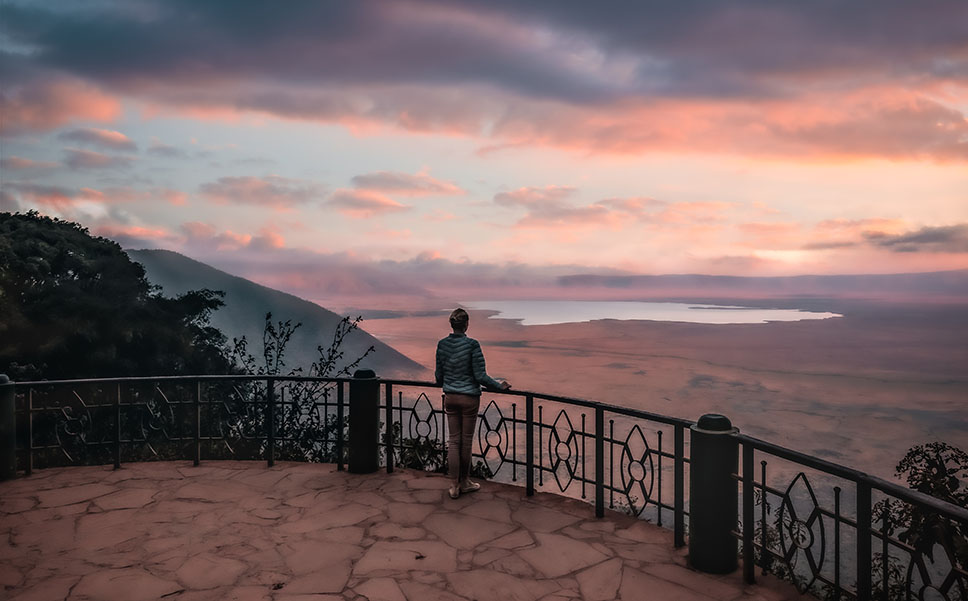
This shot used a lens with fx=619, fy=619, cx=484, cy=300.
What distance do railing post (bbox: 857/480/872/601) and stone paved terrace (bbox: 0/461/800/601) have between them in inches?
27.7

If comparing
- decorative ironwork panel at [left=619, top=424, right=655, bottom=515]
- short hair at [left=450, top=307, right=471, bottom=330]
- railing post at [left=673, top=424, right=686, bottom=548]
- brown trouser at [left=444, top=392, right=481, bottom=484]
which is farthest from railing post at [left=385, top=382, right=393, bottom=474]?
railing post at [left=673, top=424, right=686, bottom=548]

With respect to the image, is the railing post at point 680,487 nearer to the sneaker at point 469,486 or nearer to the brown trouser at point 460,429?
Result: the brown trouser at point 460,429

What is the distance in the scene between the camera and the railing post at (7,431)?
7809 mm

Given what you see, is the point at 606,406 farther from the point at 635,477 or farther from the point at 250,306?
the point at 250,306

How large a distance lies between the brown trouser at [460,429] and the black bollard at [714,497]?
2.41 metres

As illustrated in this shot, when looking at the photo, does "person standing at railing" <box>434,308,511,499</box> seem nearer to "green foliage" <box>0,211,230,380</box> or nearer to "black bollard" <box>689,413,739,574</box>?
"black bollard" <box>689,413,739,574</box>

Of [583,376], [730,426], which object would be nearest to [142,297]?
[730,426]

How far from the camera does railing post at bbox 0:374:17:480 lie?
781cm

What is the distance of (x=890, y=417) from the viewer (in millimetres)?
125188

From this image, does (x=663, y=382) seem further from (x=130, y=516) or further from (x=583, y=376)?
(x=130, y=516)

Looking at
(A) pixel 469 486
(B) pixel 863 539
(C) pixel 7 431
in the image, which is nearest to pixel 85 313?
(C) pixel 7 431

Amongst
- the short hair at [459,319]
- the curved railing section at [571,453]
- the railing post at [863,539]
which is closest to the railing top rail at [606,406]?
the curved railing section at [571,453]

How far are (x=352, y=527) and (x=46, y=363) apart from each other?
12.8 metres

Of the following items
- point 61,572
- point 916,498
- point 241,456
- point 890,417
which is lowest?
point 890,417
